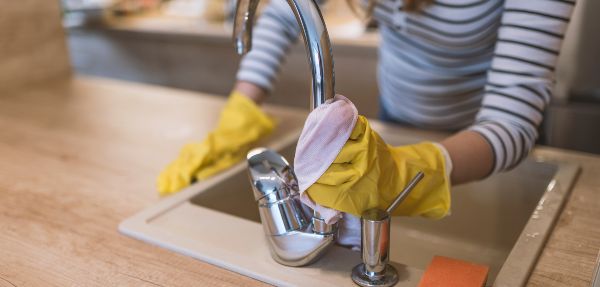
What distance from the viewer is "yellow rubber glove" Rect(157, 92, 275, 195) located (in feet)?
2.89

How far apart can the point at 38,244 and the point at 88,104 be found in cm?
67

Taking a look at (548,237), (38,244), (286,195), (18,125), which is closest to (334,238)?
(286,195)

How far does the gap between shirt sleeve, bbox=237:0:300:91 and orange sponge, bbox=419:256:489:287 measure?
2.02ft

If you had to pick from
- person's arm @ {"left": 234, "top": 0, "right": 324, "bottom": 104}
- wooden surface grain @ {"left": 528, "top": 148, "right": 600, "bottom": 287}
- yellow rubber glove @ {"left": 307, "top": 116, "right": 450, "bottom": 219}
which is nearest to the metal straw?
yellow rubber glove @ {"left": 307, "top": 116, "right": 450, "bottom": 219}

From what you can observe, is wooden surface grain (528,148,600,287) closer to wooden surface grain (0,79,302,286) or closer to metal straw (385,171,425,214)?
metal straw (385,171,425,214)

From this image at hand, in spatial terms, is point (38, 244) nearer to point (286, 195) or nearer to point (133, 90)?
point (286, 195)

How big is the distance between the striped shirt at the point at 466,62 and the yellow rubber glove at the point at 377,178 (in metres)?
0.12

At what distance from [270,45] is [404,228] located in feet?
1.43

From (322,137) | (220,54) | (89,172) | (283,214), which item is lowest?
(220,54)

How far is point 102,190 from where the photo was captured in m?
0.88

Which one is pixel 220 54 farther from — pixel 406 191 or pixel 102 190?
pixel 406 191

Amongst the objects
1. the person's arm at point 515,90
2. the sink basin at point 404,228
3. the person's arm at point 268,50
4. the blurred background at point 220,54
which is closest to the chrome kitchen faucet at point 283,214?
the sink basin at point 404,228

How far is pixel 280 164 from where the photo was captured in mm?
637

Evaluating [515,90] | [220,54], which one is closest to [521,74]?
[515,90]
